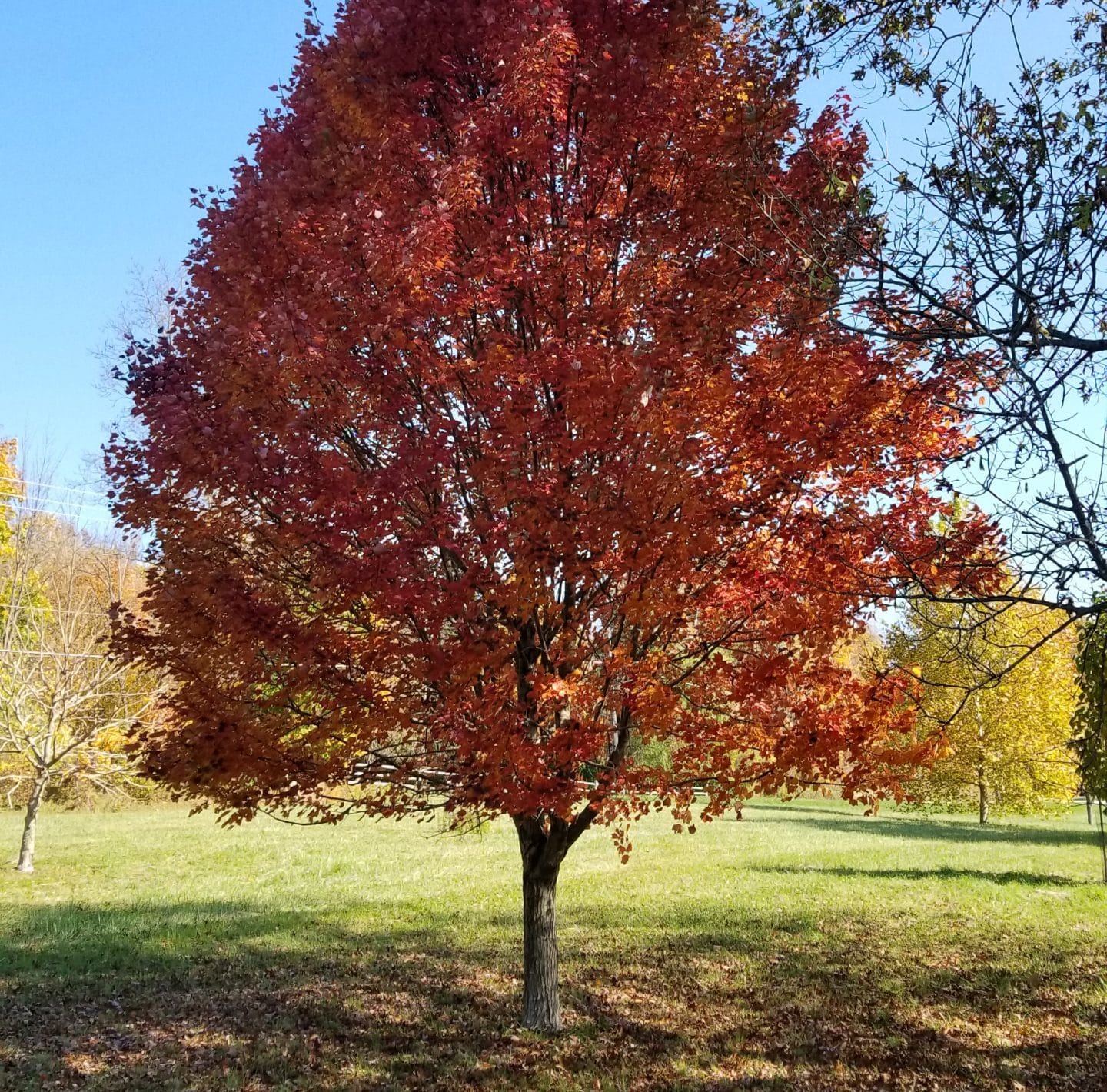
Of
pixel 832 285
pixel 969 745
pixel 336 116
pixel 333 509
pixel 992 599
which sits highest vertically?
pixel 336 116

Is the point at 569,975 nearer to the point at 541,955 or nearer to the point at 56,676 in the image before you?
the point at 541,955

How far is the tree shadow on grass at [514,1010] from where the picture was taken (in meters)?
7.01

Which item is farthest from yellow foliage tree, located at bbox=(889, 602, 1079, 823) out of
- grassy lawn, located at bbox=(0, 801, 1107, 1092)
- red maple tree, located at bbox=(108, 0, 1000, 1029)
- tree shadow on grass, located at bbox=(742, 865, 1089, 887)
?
red maple tree, located at bbox=(108, 0, 1000, 1029)

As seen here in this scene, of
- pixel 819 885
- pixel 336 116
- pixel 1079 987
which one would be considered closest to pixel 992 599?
pixel 336 116

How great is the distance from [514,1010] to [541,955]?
3.80ft

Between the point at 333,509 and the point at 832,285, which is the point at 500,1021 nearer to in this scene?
the point at 333,509

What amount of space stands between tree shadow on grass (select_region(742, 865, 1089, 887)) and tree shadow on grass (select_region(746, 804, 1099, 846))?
700cm

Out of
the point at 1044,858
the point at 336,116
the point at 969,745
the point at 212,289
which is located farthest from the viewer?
the point at 969,745

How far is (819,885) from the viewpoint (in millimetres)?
16344

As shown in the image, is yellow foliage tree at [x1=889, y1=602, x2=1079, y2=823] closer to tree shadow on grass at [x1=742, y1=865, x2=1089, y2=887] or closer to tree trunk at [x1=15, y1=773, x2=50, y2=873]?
tree shadow on grass at [x1=742, y1=865, x2=1089, y2=887]

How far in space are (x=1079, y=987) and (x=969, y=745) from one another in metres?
14.2

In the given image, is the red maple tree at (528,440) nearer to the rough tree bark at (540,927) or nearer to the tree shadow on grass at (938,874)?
the rough tree bark at (540,927)

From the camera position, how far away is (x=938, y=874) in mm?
17797

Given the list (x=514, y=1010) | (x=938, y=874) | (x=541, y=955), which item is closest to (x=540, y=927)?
(x=541, y=955)
